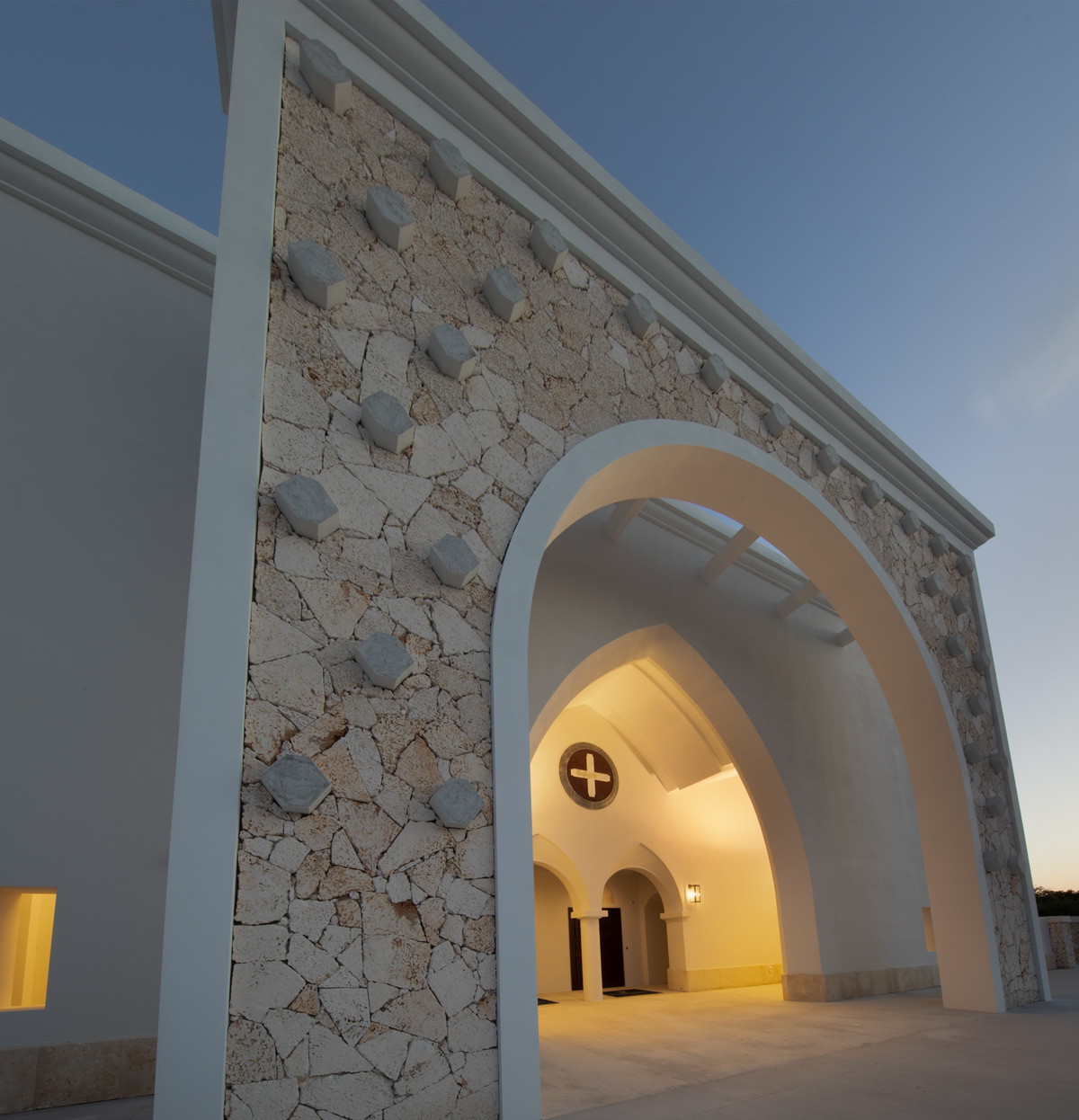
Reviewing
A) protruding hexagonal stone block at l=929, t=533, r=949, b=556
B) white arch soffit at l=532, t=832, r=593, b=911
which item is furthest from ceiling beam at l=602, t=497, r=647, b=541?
white arch soffit at l=532, t=832, r=593, b=911

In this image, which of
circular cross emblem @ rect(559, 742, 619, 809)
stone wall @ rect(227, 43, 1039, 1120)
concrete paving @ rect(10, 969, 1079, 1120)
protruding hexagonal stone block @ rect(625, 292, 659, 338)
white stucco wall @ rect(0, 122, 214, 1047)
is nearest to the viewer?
stone wall @ rect(227, 43, 1039, 1120)

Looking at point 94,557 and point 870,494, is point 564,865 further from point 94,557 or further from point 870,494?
point 94,557

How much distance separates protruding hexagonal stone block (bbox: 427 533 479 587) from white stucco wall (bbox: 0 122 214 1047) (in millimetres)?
2442

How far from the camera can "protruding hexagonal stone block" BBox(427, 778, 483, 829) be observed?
Result: 2.98m

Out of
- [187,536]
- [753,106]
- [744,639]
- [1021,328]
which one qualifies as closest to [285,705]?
[187,536]

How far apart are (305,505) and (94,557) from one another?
2634 mm

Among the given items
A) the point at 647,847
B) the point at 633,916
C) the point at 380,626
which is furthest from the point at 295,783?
the point at 633,916

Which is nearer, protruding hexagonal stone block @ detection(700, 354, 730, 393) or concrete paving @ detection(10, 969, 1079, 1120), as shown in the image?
concrete paving @ detection(10, 969, 1079, 1120)

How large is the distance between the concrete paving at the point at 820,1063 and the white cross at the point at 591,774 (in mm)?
3680

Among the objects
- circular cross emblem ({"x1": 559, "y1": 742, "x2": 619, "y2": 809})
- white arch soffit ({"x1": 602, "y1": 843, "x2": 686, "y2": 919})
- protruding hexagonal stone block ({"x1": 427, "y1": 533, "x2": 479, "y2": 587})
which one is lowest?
white arch soffit ({"x1": 602, "y1": 843, "x2": 686, "y2": 919})

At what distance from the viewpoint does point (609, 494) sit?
198 inches

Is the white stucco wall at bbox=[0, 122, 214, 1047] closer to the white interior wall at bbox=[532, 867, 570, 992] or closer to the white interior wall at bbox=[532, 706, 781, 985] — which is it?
the white interior wall at bbox=[532, 706, 781, 985]

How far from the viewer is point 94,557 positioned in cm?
475

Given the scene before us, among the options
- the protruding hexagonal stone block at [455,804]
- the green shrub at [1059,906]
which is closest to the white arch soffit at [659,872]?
the green shrub at [1059,906]
